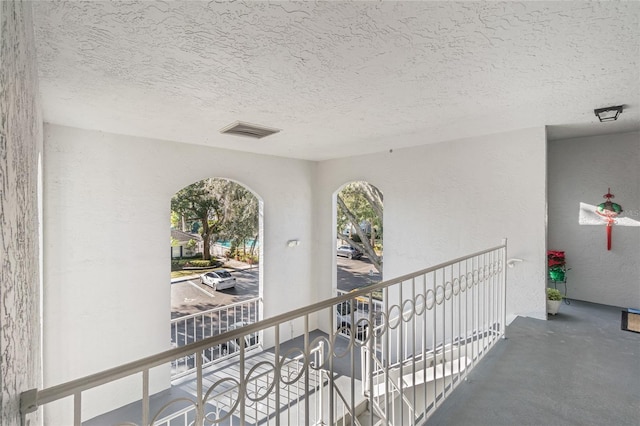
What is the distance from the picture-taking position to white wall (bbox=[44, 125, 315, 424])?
3246 millimetres

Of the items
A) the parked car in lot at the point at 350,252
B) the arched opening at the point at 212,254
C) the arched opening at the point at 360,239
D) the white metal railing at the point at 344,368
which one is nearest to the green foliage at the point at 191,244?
the arched opening at the point at 212,254

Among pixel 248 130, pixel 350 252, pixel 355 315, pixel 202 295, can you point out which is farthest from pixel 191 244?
pixel 355 315

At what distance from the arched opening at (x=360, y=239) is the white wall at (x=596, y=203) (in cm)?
353

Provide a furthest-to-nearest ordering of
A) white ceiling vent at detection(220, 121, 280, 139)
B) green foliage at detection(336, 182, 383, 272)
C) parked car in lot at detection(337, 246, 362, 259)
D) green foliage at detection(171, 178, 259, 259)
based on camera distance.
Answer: parked car in lot at detection(337, 246, 362, 259)
green foliage at detection(171, 178, 259, 259)
green foliage at detection(336, 182, 383, 272)
white ceiling vent at detection(220, 121, 280, 139)

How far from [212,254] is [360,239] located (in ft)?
25.2

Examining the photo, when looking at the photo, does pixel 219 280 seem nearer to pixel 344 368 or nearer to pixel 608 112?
pixel 344 368

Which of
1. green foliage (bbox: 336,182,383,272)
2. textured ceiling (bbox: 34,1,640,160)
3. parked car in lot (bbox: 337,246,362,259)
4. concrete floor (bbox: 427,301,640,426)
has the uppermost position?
textured ceiling (bbox: 34,1,640,160)

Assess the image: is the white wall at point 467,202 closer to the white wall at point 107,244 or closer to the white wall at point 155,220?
the white wall at point 155,220

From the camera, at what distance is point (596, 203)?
407 cm

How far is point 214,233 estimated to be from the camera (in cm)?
1364

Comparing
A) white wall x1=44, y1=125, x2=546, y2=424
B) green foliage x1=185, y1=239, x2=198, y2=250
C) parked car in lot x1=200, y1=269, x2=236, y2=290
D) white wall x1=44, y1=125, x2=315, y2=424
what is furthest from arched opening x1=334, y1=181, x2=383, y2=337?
green foliage x1=185, y1=239, x2=198, y2=250

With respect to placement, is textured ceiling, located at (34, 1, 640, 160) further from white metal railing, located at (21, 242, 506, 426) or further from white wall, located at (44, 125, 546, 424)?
white metal railing, located at (21, 242, 506, 426)

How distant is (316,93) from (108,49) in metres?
1.35

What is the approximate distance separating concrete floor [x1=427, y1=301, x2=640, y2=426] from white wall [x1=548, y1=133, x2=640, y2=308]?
1.03m
